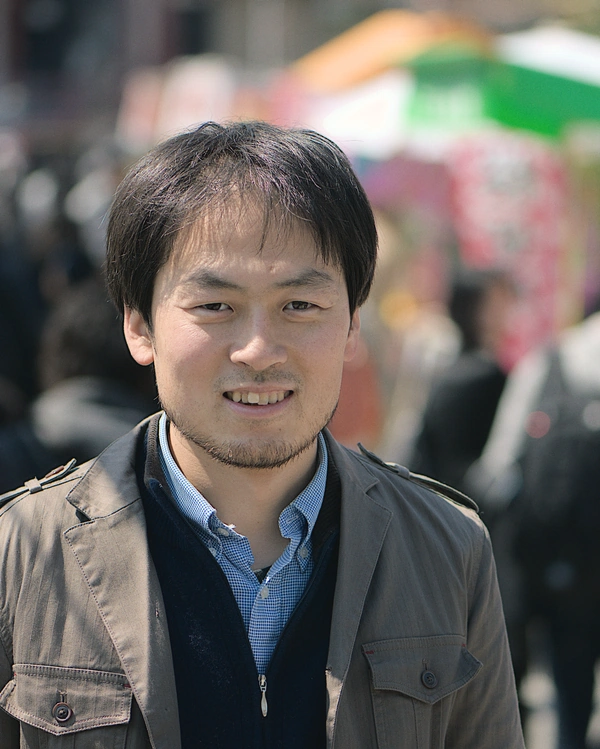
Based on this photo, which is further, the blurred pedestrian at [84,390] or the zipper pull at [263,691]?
the blurred pedestrian at [84,390]

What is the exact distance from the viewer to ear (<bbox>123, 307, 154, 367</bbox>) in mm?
1793

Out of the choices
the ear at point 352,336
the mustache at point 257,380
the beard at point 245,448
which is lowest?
the beard at point 245,448

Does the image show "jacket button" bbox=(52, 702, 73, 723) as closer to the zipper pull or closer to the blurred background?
the zipper pull

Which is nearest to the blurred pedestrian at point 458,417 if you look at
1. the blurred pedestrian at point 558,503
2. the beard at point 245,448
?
the blurred pedestrian at point 558,503

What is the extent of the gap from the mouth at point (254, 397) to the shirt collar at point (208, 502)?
199 mm

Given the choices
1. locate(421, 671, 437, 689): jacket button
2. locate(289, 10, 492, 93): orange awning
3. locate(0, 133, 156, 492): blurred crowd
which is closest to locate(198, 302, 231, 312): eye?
locate(421, 671, 437, 689): jacket button

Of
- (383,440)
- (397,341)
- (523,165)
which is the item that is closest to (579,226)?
(523,165)

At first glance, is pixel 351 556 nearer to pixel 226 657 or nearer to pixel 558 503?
pixel 226 657

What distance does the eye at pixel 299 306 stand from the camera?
5.46 feet

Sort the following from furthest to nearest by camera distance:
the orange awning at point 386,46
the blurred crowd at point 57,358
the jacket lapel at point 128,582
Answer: the orange awning at point 386,46
the blurred crowd at point 57,358
the jacket lapel at point 128,582

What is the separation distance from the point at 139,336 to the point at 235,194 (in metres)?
0.33

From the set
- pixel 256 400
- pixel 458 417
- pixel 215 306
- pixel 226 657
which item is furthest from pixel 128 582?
pixel 458 417

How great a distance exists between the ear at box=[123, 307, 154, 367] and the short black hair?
0.9 inches

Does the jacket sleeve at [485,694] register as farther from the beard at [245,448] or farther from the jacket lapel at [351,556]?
the beard at [245,448]
